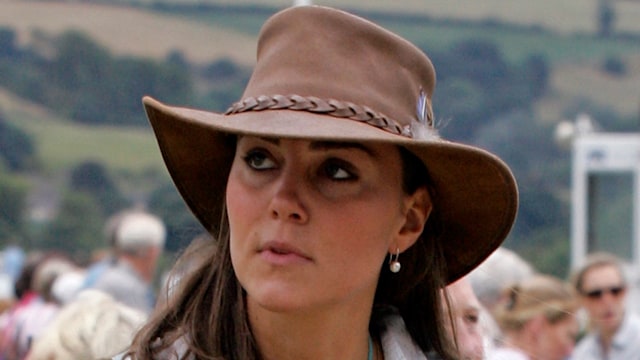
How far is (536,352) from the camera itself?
573 cm

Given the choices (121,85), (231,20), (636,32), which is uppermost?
(636,32)

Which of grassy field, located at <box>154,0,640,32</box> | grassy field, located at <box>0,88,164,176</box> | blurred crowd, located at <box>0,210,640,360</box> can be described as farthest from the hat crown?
grassy field, located at <box>0,88,164,176</box>

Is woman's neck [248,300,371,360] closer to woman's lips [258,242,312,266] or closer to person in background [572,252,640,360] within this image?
woman's lips [258,242,312,266]

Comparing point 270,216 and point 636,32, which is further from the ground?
point 636,32

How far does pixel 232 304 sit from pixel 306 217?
0.99 feet

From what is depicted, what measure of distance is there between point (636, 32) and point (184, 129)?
17.0 metres

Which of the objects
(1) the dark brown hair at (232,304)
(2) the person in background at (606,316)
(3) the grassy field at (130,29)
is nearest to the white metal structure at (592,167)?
(2) the person in background at (606,316)

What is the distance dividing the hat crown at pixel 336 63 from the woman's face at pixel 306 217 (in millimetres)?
86

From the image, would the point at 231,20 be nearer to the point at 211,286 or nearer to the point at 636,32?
the point at 636,32

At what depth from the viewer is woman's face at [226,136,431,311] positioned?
8.04ft

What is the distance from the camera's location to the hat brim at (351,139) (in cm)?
245

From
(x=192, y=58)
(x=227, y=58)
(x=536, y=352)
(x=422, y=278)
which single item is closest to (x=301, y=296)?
(x=422, y=278)

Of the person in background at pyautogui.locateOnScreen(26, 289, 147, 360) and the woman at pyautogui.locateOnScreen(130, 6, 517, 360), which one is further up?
the woman at pyautogui.locateOnScreen(130, 6, 517, 360)

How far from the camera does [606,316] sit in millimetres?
6898
